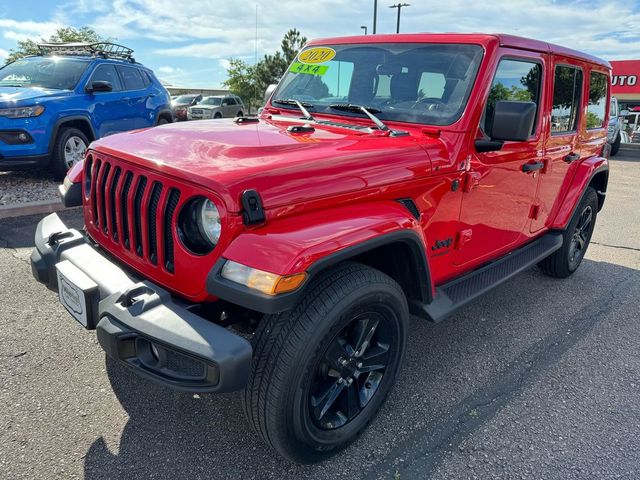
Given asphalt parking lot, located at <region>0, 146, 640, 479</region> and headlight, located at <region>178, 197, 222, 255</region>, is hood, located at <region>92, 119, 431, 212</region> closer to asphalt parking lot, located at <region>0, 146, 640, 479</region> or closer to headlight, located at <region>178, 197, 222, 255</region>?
headlight, located at <region>178, 197, 222, 255</region>

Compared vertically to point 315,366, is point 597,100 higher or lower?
higher

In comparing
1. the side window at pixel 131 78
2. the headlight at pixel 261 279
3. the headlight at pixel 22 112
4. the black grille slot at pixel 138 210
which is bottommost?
the headlight at pixel 261 279

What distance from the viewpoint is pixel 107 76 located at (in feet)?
26.3

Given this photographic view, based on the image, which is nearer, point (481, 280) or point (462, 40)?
point (462, 40)

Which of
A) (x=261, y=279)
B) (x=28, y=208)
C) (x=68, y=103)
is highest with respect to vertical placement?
(x=68, y=103)

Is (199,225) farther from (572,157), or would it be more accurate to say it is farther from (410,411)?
(572,157)

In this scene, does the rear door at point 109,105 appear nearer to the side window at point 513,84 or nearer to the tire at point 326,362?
the side window at point 513,84

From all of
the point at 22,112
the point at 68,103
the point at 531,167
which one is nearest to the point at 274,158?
the point at 531,167

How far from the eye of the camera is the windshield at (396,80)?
282 centimetres

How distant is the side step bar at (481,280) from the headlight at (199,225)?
118cm

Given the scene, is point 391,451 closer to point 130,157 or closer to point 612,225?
point 130,157

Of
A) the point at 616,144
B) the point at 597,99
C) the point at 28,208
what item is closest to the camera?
the point at 597,99

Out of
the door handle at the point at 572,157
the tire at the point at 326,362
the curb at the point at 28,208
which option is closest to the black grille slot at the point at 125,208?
the tire at the point at 326,362

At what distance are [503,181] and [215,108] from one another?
22108 mm
